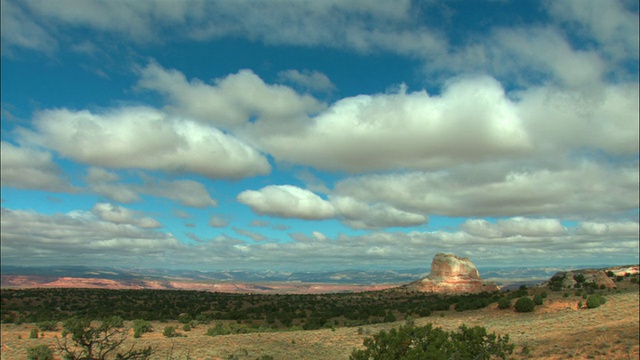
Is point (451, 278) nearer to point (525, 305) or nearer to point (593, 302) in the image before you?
point (525, 305)

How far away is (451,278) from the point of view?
133375mm

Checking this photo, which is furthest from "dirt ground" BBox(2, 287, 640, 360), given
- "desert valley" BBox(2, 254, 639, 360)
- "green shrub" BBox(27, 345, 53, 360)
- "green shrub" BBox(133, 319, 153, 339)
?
"green shrub" BBox(27, 345, 53, 360)

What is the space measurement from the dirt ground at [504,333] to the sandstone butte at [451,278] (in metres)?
75.7

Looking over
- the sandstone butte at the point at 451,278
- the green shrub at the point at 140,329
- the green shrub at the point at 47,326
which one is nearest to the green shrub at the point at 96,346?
the green shrub at the point at 140,329

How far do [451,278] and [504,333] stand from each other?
103001 millimetres

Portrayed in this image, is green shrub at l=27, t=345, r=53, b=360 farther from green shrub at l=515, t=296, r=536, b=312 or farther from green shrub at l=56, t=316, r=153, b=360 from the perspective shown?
green shrub at l=515, t=296, r=536, b=312

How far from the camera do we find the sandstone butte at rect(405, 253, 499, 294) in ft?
404

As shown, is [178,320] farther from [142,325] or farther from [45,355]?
[45,355]

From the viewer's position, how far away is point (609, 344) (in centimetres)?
2891

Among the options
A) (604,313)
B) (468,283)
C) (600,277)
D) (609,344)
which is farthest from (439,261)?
(609,344)

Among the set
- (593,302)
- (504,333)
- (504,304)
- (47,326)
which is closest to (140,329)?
(47,326)

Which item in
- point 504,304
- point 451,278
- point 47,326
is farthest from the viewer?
point 451,278

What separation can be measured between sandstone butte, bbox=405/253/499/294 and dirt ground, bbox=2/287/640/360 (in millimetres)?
75656

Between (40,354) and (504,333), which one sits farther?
(504,333)
